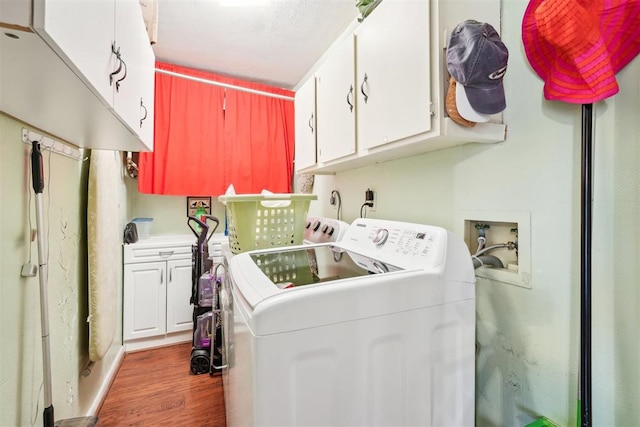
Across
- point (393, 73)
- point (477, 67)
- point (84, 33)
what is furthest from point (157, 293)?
point (477, 67)

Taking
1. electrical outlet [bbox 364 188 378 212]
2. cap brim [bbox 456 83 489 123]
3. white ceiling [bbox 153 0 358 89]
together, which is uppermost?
white ceiling [bbox 153 0 358 89]

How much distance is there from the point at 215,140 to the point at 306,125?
1.34 metres

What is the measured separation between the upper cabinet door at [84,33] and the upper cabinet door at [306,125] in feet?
3.93

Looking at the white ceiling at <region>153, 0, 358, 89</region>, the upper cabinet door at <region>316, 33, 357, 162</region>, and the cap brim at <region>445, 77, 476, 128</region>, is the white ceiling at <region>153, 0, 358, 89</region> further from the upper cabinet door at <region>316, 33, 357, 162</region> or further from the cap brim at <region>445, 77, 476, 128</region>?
the cap brim at <region>445, 77, 476, 128</region>

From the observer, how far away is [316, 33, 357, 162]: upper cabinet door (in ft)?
4.83

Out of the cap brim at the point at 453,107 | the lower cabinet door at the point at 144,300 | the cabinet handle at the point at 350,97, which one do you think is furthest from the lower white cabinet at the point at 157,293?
the cap brim at the point at 453,107

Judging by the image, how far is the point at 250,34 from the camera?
233cm

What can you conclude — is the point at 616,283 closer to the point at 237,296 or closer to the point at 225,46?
the point at 237,296

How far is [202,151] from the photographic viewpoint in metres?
2.95

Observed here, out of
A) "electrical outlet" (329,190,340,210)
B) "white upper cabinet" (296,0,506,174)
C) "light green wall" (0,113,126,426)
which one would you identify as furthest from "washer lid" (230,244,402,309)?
"electrical outlet" (329,190,340,210)

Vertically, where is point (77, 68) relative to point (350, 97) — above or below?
below

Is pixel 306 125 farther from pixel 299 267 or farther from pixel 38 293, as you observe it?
pixel 38 293

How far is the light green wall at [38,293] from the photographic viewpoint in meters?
0.97

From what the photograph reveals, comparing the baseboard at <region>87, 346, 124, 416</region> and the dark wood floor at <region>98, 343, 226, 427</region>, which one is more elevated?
the baseboard at <region>87, 346, 124, 416</region>
